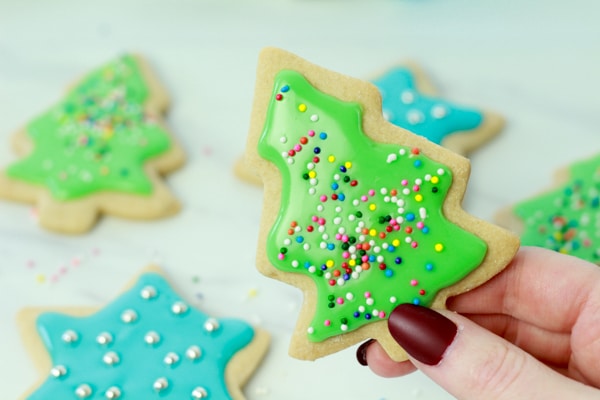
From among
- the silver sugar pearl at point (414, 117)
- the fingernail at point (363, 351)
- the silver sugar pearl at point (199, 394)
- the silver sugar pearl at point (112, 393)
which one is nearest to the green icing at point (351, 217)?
the fingernail at point (363, 351)

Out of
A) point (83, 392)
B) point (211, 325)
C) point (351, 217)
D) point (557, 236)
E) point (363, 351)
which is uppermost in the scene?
point (351, 217)

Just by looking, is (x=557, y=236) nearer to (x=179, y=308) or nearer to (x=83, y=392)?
(x=179, y=308)

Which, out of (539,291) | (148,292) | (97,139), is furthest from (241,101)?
(539,291)

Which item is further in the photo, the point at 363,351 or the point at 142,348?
the point at 142,348

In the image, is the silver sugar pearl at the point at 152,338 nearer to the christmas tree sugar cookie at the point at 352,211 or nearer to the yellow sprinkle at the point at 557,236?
the christmas tree sugar cookie at the point at 352,211

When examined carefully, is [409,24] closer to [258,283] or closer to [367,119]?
[258,283]

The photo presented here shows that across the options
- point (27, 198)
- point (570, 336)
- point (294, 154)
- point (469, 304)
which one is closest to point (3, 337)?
point (27, 198)

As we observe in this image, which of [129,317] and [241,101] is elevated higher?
[241,101]
